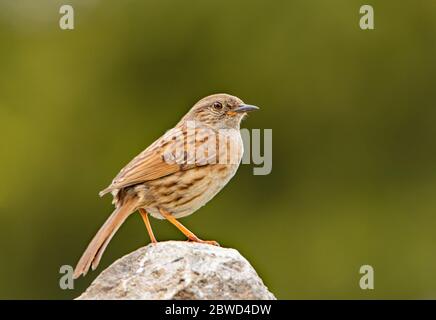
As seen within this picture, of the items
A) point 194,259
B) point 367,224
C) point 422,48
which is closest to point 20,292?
point 367,224

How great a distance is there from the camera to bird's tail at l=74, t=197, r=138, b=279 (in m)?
8.51

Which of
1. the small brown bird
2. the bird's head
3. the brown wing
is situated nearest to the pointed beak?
the bird's head

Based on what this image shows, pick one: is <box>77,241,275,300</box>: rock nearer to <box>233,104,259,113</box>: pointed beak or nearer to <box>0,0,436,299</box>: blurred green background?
<box>233,104,259,113</box>: pointed beak

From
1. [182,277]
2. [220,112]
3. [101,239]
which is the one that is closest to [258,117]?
[220,112]

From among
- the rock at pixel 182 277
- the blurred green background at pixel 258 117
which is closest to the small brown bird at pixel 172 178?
the rock at pixel 182 277

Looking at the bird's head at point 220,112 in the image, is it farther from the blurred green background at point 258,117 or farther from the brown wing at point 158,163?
the blurred green background at point 258,117

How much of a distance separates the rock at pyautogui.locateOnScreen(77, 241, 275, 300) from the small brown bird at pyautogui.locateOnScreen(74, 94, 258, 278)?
524 millimetres

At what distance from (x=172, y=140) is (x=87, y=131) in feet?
29.1

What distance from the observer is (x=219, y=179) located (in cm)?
945

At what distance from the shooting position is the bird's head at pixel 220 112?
1026cm

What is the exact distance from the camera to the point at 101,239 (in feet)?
28.5

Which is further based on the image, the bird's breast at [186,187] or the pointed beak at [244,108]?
the pointed beak at [244,108]

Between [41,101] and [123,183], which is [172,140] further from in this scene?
[41,101]

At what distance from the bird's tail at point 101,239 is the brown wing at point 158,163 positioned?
0.58ft
